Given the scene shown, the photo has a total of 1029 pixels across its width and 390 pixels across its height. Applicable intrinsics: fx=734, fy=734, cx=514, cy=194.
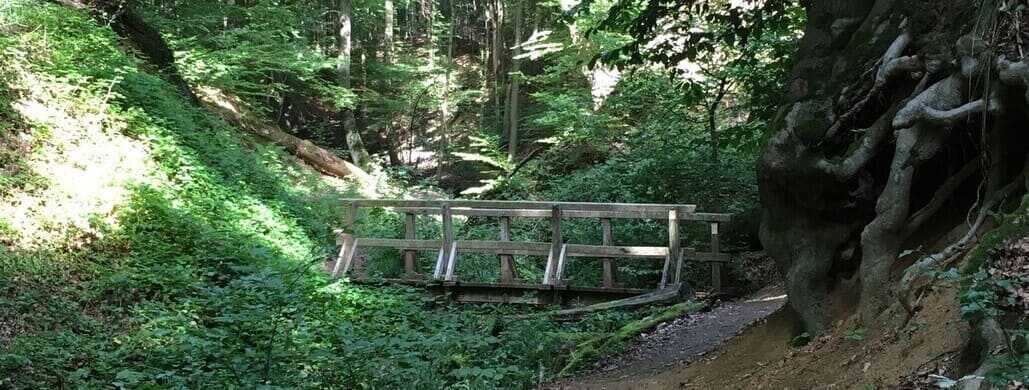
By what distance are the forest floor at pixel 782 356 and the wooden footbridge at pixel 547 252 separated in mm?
1873

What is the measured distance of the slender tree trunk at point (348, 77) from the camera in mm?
23547

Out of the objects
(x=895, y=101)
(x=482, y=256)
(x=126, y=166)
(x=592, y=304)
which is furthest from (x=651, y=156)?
(x=895, y=101)

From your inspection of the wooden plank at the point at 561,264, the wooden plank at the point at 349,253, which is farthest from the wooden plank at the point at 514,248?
the wooden plank at the point at 349,253

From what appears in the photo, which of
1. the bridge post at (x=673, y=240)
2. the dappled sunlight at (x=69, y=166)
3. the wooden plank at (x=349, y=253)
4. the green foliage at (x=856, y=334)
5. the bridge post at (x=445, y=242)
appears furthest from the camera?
the wooden plank at (x=349, y=253)

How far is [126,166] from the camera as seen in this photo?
10820 millimetres

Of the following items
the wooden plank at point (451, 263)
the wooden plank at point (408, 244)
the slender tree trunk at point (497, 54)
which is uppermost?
the slender tree trunk at point (497, 54)

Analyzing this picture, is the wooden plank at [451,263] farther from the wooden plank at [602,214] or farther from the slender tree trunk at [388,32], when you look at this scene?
the slender tree trunk at [388,32]

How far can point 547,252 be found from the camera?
1227 cm

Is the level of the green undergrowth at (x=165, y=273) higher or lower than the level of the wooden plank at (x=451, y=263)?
higher

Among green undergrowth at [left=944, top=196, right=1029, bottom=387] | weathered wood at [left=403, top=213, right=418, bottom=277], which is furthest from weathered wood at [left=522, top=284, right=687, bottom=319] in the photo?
green undergrowth at [left=944, top=196, right=1029, bottom=387]

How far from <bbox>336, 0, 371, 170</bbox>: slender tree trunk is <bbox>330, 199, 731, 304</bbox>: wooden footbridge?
10.9 metres

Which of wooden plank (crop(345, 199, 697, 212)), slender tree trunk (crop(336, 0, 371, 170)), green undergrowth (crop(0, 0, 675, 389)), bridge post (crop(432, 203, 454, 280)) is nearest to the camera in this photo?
green undergrowth (crop(0, 0, 675, 389))

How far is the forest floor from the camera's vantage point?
135 inches

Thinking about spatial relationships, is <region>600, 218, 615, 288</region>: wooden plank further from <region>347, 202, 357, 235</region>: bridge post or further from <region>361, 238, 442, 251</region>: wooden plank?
<region>347, 202, 357, 235</region>: bridge post
